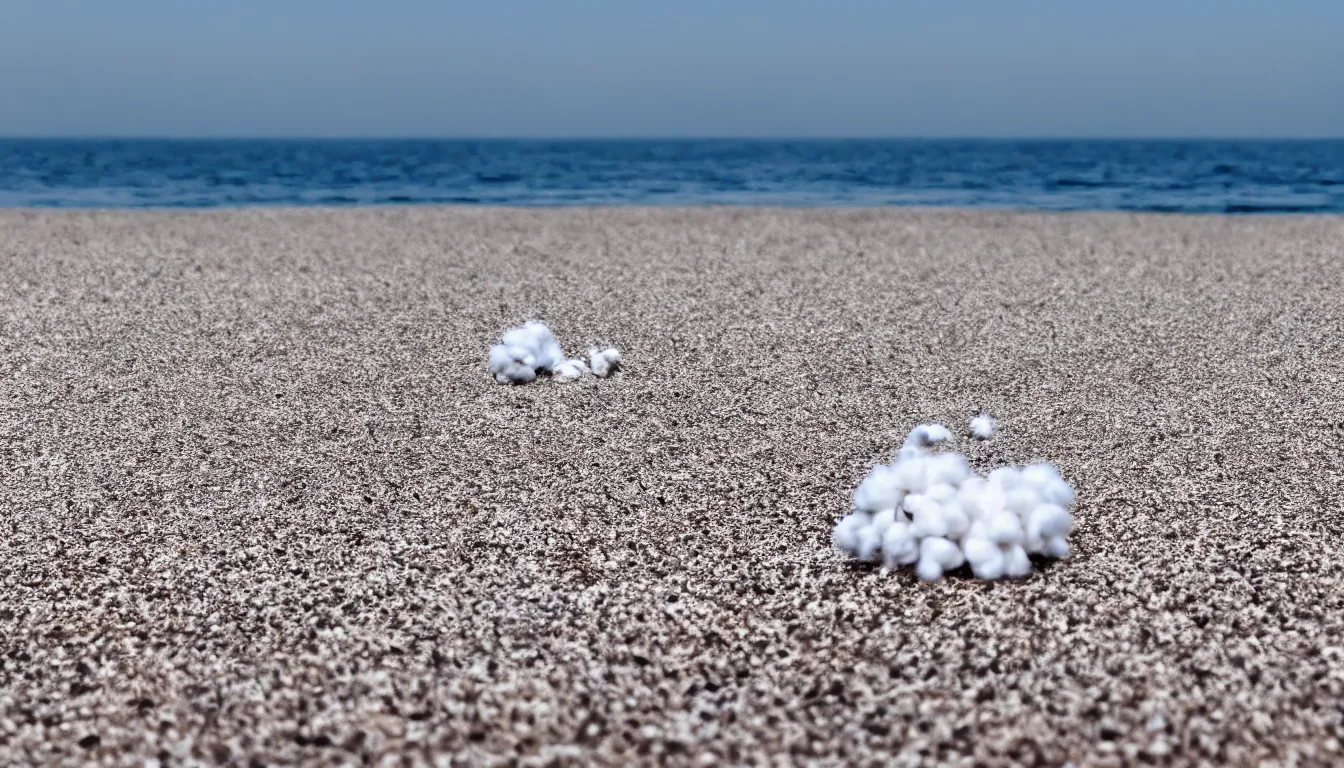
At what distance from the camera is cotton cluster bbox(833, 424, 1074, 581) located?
3.76m

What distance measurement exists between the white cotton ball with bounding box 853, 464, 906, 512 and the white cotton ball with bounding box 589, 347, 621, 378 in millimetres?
2913

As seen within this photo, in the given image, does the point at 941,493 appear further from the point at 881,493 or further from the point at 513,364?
the point at 513,364

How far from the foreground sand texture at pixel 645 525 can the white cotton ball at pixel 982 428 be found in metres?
0.15

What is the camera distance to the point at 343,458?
5293mm

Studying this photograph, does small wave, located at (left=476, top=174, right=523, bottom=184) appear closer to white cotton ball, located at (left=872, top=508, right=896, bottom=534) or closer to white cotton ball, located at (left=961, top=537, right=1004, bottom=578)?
white cotton ball, located at (left=872, top=508, right=896, bottom=534)

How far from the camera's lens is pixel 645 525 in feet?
14.5

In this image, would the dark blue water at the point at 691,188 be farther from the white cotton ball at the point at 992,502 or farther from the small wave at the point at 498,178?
the white cotton ball at the point at 992,502

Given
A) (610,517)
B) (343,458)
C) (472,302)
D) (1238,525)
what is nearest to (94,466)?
(343,458)

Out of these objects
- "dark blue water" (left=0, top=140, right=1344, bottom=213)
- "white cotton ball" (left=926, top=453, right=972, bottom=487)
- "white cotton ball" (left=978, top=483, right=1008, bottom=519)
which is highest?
"dark blue water" (left=0, top=140, right=1344, bottom=213)

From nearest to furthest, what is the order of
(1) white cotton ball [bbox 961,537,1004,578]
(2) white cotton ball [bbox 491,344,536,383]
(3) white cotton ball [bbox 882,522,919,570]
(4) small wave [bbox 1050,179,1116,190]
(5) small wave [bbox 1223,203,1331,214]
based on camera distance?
1. (1) white cotton ball [bbox 961,537,1004,578]
2. (3) white cotton ball [bbox 882,522,919,570]
3. (2) white cotton ball [bbox 491,344,536,383]
4. (5) small wave [bbox 1223,203,1331,214]
5. (4) small wave [bbox 1050,179,1116,190]

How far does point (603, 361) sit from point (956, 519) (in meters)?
3.24

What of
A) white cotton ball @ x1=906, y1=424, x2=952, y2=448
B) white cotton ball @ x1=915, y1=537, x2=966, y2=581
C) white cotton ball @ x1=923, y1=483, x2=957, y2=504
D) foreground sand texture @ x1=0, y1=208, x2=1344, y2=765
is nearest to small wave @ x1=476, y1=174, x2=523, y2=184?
Answer: foreground sand texture @ x1=0, y1=208, x2=1344, y2=765

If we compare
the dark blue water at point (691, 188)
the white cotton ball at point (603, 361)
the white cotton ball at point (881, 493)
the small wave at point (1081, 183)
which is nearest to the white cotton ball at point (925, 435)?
the white cotton ball at point (881, 493)

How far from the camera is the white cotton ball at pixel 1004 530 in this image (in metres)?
3.75
